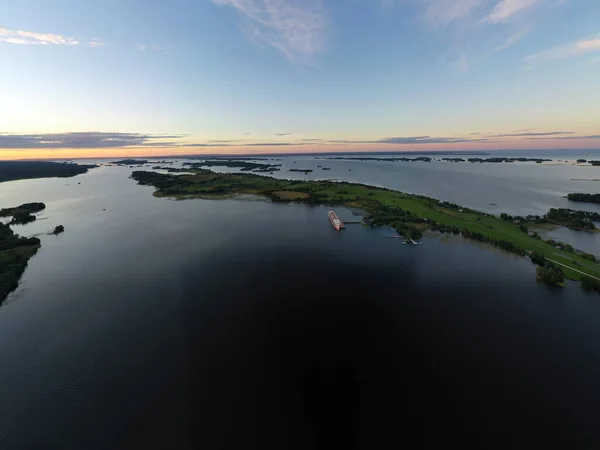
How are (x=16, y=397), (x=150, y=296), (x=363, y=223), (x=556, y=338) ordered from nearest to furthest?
1. (x=16, y=397)
2. (x=556, y=338)
3. (x=150, y=296)
4. (x=363, y=223)

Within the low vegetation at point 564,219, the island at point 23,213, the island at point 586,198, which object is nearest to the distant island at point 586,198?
the island at point 586,198

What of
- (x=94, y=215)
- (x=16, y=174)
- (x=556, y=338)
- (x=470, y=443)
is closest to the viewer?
(x=470, y=443)

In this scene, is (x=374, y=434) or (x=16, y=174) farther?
(x=16, y=174)

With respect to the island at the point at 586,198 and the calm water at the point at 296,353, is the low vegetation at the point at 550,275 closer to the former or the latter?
the calm water at the point at 296,353

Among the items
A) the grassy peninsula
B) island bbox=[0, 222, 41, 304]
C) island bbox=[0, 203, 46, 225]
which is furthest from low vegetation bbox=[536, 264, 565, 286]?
island bbox=[0, 203, 46, 225]

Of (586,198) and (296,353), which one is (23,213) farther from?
(586,198)

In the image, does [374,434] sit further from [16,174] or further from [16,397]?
[16,174]

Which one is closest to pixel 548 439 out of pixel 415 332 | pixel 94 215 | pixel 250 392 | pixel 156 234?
pixel 415 332

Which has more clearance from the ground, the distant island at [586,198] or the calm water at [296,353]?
the distant island at [586,198]
